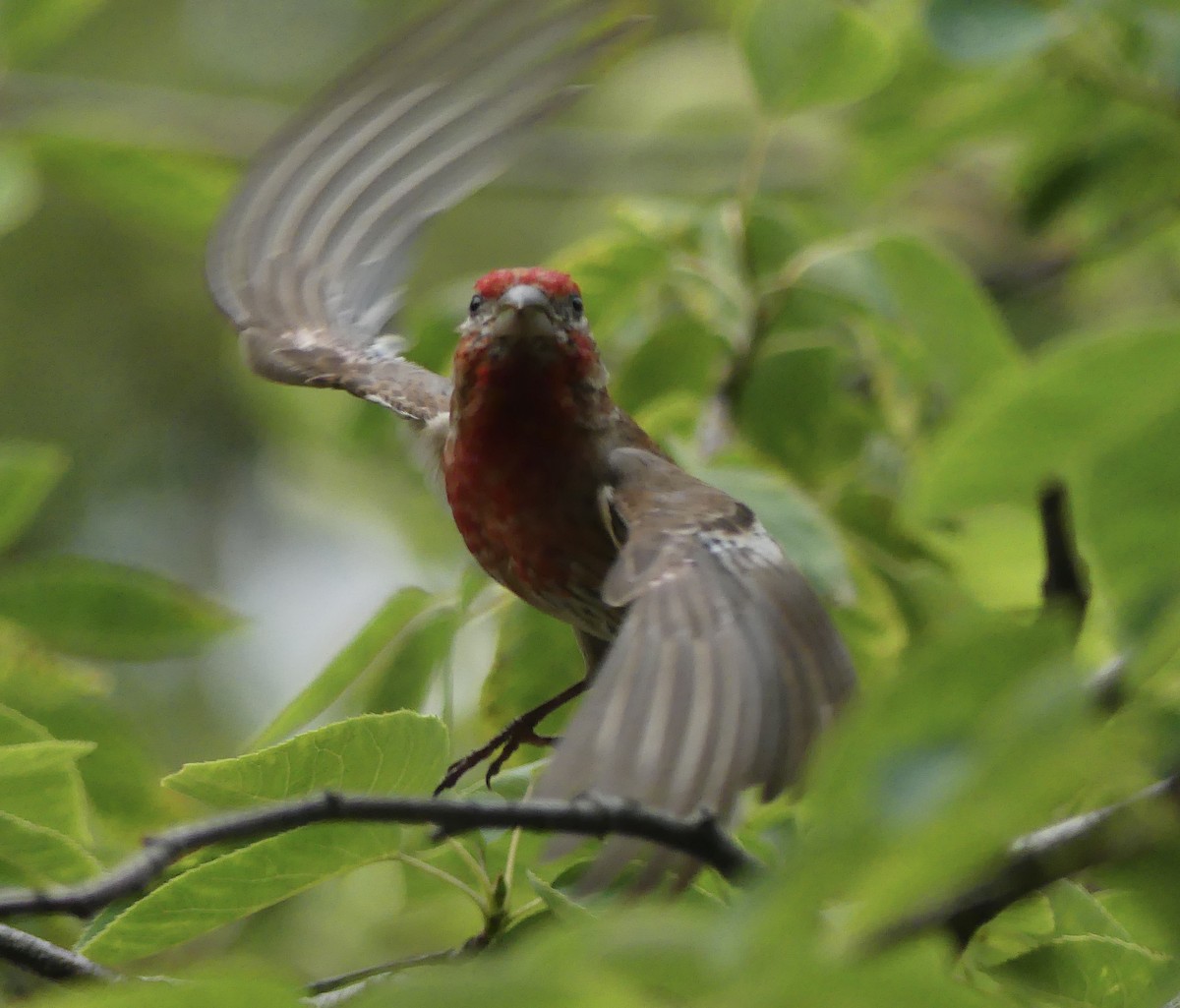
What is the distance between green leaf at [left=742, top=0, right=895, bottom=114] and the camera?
14.0ft

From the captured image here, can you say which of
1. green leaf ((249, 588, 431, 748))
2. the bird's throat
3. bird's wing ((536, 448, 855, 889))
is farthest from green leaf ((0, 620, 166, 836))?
bird's wing ((536, 448, 855, 889))

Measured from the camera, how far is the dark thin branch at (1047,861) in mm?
1570

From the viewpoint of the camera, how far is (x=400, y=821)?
5.55ft

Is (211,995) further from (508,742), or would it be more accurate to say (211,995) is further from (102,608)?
(102,608)

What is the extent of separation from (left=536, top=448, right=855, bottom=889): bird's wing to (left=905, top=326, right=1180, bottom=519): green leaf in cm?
78

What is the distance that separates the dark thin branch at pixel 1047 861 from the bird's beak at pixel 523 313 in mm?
2250

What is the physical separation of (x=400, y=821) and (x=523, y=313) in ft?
7.64

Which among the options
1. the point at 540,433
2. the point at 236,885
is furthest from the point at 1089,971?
the point at 540,433

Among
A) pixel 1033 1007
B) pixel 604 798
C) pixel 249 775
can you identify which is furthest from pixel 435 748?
pixel 1033 1007

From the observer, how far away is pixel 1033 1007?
2.40m

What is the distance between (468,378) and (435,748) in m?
1.80

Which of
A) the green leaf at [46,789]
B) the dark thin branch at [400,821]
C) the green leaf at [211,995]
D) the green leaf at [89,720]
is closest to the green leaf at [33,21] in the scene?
the green leaf at [89,720]

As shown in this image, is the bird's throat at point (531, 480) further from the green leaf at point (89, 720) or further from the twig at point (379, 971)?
the twig at point (379, 971)

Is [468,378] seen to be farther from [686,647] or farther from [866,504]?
[686,647]
